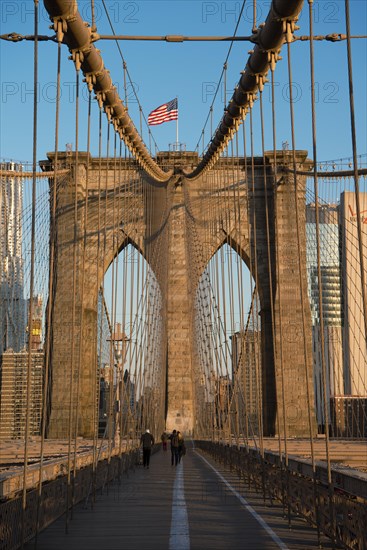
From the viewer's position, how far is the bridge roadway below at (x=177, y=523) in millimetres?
6980

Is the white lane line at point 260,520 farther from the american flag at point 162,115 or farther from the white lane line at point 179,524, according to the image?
the american flag at point 162,115

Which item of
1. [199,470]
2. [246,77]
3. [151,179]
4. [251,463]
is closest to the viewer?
[246,77]

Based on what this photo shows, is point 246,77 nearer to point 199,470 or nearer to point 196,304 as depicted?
point 199,470

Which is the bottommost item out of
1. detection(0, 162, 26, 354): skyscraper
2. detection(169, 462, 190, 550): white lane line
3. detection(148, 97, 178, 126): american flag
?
detection(169, 462, 190, 550): white lane line

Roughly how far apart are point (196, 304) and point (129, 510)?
92.6ft

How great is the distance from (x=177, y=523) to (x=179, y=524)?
0.08m

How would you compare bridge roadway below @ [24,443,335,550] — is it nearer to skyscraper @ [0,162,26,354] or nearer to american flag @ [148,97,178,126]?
skyscraper @ [0,162,26,354]

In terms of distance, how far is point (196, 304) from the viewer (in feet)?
125

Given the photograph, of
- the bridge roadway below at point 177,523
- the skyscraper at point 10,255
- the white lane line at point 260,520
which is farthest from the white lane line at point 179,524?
the skyscraper at point 10,255

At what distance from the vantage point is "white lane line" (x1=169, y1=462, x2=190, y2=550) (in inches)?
270

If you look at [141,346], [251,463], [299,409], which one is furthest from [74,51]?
[299,409]

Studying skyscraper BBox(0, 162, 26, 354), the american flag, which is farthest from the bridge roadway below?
the american flag

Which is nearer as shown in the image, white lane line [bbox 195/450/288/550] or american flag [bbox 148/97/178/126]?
white lane line [bbox 195/450/288/550]

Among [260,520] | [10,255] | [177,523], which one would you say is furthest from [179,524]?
[10,255]
